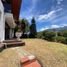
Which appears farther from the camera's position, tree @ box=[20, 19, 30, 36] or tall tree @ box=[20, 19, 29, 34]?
tall tree @ box=[20, 19, 29, 34]

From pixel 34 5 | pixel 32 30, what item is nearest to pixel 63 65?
pixel 34 5

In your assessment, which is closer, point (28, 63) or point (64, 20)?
point (28, 63)

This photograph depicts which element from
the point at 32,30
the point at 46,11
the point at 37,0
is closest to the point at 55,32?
the point at 37,0

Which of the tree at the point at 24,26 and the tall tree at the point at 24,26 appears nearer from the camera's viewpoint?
the tree at the point at 24,26

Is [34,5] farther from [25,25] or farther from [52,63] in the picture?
[52,63]

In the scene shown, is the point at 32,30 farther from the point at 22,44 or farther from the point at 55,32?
the point at 22,44

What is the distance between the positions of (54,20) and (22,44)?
16.3 metres

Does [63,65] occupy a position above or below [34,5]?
below

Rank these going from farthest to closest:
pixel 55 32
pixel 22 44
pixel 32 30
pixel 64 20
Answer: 1. pixel 32 30
2. pixel 64 20
3. pixel 55 32
4. pixel 22 44

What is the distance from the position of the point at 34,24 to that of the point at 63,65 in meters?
34.2

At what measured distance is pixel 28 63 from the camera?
7.13 m

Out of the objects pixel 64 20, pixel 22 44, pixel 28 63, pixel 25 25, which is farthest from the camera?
pixel 25 25

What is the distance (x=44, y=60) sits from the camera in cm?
924

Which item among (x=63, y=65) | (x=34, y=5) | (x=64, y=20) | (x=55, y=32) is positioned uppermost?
(x=34, y=5)
